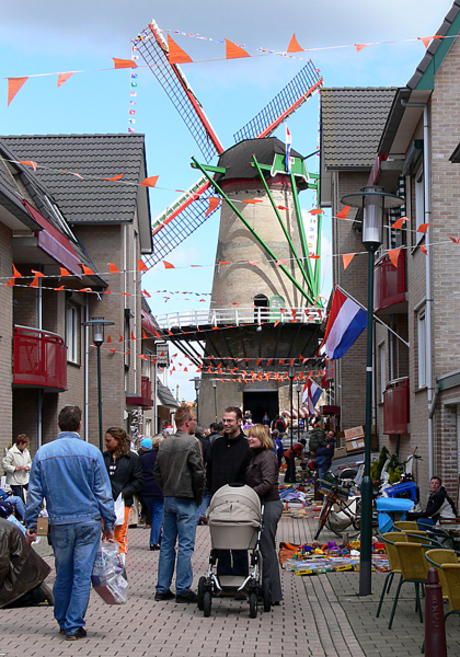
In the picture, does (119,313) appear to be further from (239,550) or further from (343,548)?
(239,550)

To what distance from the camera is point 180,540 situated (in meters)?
9.53

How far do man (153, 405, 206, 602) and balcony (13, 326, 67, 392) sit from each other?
11.2 m

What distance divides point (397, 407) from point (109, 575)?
12.8 meters

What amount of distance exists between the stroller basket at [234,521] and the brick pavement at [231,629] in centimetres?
70

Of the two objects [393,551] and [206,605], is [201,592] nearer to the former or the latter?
[206,605]

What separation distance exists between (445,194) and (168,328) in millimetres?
27844

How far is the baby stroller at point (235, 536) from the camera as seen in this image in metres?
8.86

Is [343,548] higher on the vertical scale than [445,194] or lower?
lower

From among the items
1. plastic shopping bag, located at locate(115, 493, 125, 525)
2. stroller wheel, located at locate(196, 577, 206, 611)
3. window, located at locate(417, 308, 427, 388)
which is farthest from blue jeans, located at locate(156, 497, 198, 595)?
window, located at locate(417, 308, 427, 388)

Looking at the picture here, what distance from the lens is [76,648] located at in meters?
7.40

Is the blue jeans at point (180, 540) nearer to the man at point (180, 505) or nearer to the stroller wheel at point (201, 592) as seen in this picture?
the man at point (180, 505)

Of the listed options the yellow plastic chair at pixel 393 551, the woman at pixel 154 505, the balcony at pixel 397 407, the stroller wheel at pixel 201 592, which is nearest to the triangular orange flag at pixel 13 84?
the woman at pixel 154 505

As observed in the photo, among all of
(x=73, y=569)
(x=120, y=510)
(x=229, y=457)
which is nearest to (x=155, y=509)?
(x=120, y=510)

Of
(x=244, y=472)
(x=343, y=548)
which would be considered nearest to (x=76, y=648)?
(x=244, y=472)
